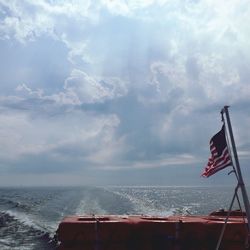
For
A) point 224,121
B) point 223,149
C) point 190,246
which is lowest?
point 190,246

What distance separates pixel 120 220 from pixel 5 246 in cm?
1226

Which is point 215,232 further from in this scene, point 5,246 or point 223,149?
point 5,246

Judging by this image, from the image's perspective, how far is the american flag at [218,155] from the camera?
14.5 meters

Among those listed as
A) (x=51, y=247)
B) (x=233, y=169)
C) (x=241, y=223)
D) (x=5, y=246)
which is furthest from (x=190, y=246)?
(x=5, y=246)

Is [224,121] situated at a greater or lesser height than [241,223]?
greater

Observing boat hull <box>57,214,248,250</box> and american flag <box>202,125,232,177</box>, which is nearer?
american flag <box>202,125,232,177</box>

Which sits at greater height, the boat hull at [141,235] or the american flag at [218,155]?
the american flag at [218,155]

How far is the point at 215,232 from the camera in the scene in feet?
69.2

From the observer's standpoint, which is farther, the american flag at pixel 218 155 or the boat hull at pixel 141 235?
the boat hull at pixel 141 235

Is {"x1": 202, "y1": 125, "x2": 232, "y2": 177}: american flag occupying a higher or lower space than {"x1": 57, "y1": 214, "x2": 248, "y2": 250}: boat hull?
higher

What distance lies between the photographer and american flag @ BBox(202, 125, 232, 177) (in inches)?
571

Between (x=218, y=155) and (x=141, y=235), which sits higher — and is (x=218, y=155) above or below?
above

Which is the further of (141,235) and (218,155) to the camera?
(141,235)

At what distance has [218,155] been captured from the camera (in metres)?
14.7
